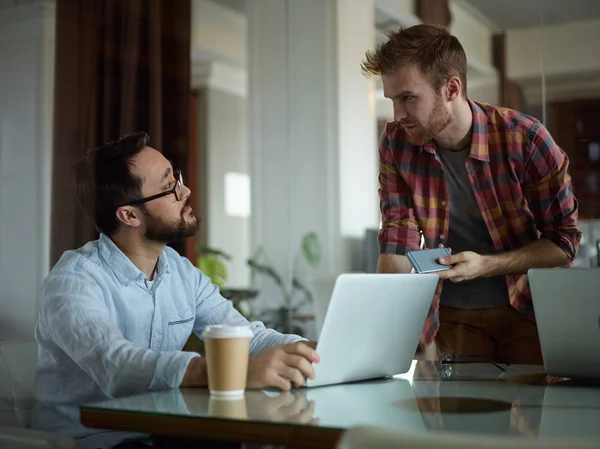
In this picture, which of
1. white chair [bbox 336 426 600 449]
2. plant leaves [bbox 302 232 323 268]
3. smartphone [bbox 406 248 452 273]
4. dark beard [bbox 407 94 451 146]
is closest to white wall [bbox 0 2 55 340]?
plant leaves [bbox 302 232 323 268]

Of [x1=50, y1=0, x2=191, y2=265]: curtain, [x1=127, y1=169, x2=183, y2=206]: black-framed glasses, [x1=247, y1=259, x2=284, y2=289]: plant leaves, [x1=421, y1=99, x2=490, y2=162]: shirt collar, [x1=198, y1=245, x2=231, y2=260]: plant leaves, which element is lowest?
[x1=247, y1=259, x2=284, y2=289]: plant leaves

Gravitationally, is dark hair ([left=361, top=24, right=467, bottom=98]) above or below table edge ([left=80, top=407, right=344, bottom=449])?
above

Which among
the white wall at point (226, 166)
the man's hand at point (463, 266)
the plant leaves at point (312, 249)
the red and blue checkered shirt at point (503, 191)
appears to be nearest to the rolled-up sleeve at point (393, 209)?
the red and blue checkered shirt at point (503, 191)

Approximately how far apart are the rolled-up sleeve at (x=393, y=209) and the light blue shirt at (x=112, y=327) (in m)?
0.52

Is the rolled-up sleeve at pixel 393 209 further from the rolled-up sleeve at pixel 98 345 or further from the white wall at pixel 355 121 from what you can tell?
the white wall at pixel 355 121

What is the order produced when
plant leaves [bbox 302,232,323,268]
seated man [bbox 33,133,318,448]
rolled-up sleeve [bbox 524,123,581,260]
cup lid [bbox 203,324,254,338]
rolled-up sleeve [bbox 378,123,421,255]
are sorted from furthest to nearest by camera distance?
1. plant leaves [bbox 302,232,323,268]
2. rolled-up sleeve [bbox 378,123,421,255]
3. rolled-up sleeve [bbox 524,123,581,260]
4. seated man [bbox 33,133,318,448]
5. cup lid [bbox 203,324,254,338]

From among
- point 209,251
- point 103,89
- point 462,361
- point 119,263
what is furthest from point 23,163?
point 462,361

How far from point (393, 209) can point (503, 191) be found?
0.29 m

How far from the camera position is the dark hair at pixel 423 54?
2141mm

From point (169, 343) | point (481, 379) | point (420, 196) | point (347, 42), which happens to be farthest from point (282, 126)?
point (481, 379)

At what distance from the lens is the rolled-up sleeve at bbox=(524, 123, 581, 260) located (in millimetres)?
2064

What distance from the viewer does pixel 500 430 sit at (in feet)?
3.38

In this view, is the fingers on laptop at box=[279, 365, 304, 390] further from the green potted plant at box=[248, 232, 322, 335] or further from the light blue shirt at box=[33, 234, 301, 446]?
the green potted plant at box=[248, 232, 322, 335]

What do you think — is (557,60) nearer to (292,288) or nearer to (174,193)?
(292,288)
